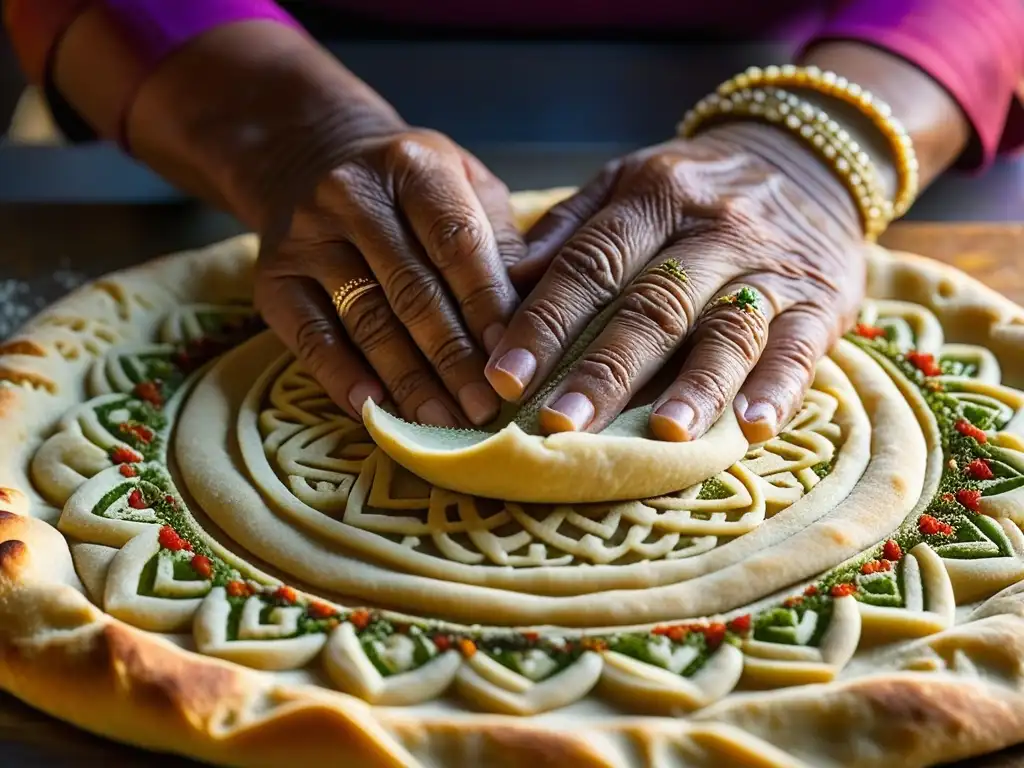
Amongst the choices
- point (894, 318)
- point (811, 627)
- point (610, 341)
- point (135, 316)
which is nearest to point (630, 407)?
point (610, 341)

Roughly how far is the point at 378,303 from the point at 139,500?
1.47ft

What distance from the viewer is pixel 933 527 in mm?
1359

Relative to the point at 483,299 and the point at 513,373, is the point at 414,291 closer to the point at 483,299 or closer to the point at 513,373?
the point at 483,299

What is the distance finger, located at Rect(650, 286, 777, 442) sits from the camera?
1.38 meters

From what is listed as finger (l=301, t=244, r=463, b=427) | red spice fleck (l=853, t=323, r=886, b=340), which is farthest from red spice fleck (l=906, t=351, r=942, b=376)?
finger (l=301, t=244, r=463, b=427)

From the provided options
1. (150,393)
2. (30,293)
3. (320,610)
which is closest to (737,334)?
(320,610)

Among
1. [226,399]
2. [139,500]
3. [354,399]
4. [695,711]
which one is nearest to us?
[695,711]

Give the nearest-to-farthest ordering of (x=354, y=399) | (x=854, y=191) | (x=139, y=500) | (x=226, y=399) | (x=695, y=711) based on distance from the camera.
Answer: (x=695, y=711) < (x=139, y=500) < (x=354, y=399) < (x=226, y=399) < (x=854, y=191)

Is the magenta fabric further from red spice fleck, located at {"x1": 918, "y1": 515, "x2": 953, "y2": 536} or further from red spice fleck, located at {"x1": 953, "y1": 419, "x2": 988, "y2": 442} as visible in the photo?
red spice fleck, located at {"x1": 918, "y1": 515, "x2": 953, "y2": 536}

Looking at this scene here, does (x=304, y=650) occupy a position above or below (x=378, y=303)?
below

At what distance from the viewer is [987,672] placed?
116cm

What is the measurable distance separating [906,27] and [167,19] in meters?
1.49

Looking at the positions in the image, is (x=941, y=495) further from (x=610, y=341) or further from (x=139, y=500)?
(x=139, y=500)

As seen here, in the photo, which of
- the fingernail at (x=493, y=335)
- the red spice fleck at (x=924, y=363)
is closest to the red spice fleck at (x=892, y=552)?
the red spice fleck at (x=924, y=363)
